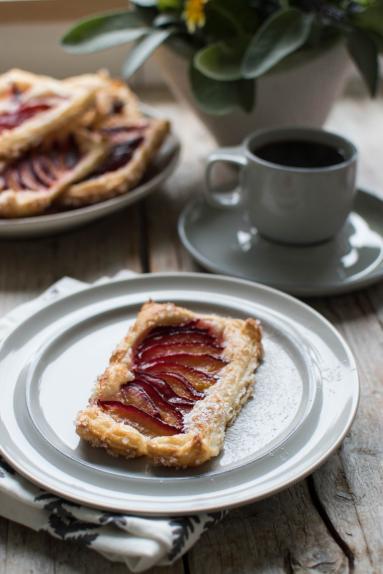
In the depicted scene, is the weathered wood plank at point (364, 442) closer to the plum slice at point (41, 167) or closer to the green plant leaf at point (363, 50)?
the green plant leaf at point (363, 50)

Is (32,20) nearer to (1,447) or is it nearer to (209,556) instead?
(1,447)

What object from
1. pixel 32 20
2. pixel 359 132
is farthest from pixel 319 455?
pixel 32 20

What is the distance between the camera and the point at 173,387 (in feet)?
3.81

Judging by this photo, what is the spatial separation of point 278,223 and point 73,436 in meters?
0.73

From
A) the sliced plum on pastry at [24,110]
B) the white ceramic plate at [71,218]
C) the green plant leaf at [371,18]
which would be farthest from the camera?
the sliced plum on pastry at [24,110]

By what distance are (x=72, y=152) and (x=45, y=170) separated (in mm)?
106

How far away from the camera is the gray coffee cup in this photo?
1605 millimetres

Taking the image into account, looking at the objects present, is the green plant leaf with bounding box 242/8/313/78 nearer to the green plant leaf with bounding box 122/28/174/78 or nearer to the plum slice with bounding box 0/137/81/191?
the green plant leaf with bounding box 122/28/174/78

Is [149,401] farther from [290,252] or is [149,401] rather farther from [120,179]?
[120,179]

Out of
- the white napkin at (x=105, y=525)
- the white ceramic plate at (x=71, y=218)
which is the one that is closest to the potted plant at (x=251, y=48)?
the white ceramic plate at (x=71, y=218)

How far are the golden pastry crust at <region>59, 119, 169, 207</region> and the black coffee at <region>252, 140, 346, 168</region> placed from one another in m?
0.31

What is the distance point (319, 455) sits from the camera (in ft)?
3.46

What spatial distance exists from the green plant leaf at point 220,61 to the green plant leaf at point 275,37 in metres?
0.05

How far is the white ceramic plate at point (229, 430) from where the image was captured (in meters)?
1.02
